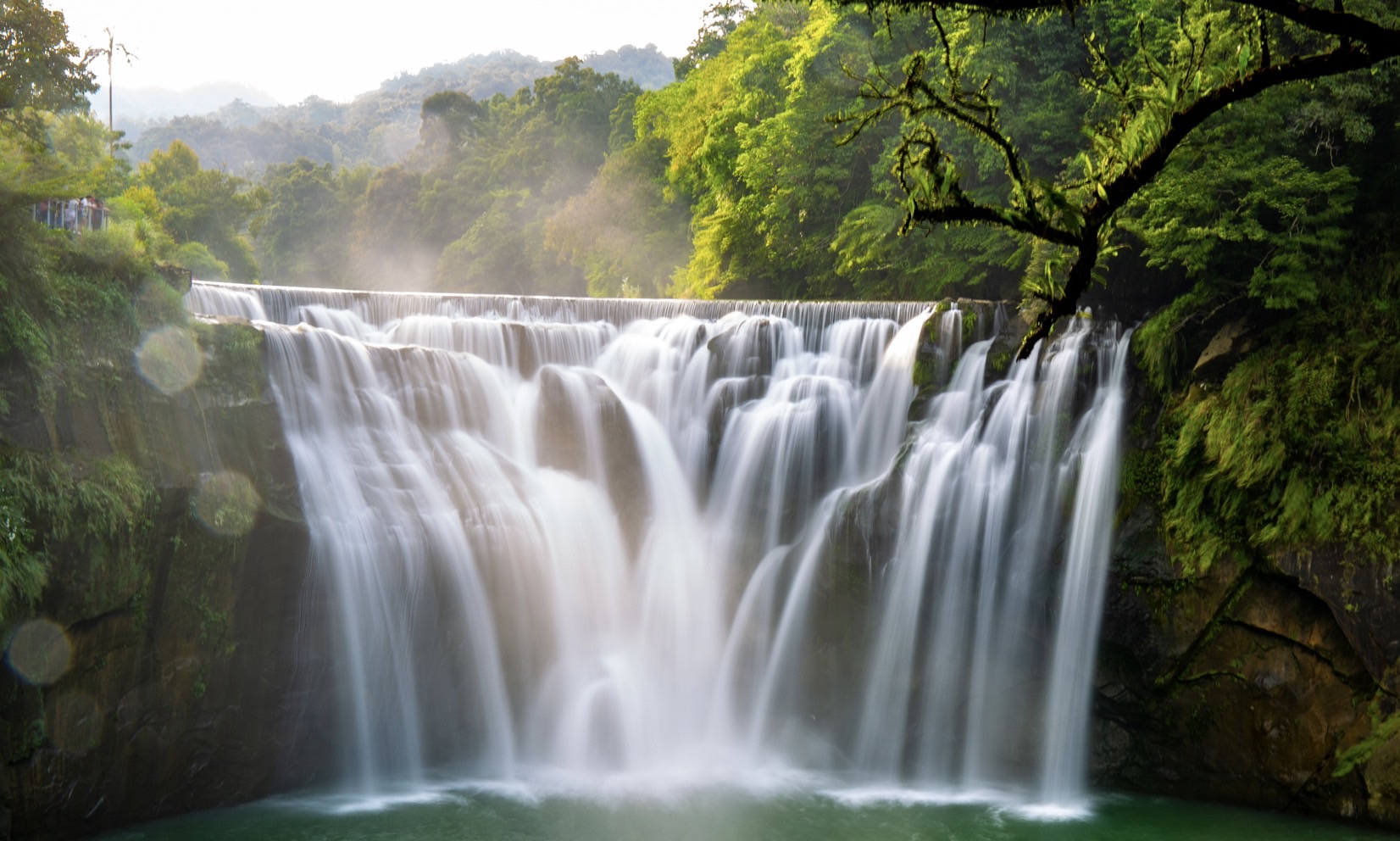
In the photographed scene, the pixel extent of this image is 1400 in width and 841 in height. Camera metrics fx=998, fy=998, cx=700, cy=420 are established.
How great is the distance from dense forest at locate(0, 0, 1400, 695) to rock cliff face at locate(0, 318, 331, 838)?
0.73m

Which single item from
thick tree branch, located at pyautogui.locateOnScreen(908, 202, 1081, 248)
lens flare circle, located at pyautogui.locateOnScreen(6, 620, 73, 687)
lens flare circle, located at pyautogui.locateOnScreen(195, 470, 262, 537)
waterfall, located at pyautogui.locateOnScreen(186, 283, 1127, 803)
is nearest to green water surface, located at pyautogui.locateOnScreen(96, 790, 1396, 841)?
waterfall, located at pyautogui.locateOnScreen(186, 283, 1127, 803)

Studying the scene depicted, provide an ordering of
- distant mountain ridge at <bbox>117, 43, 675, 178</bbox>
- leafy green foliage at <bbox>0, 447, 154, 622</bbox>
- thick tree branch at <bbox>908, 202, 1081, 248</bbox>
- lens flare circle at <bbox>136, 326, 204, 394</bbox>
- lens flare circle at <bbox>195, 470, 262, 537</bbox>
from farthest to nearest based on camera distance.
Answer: distant mountain ridge at <bbox>117, 43, 675, 178</bbox> < lens flare circle at <bbox>136, 326, 204, 394</bbox> < lens flare circle at <bbox>195, 470, 262, 537</bbox> < leafy green foliage at <bbox>0, 447, 154, 622</bbox> < thick tree branch at <bbox>908, 202, 1081, 248</bbox>

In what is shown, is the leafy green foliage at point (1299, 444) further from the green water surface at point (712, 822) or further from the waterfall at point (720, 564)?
the green water surface at point (712, 822)

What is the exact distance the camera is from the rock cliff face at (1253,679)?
1060 cm

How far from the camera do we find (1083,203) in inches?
185

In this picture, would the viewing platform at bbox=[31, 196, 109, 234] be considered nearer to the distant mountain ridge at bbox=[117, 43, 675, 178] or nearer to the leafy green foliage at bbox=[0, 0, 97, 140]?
the leafy green foliage at bbox=[0, 0, 97, 140]

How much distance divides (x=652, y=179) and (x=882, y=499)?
2863cm

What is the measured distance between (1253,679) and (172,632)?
481 inches

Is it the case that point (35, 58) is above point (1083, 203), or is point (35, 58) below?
above

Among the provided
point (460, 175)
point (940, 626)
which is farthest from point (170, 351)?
point (460, 175)

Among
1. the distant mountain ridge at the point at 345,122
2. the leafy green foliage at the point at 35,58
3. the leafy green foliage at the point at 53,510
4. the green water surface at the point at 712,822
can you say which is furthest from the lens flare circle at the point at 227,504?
the distant mountain ridge at the point at 345,122

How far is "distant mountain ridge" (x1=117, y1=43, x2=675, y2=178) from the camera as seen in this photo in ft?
340

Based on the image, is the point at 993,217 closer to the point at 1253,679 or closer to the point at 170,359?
the point at 1253,679

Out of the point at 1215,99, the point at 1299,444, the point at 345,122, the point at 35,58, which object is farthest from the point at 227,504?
the point at 345,122
